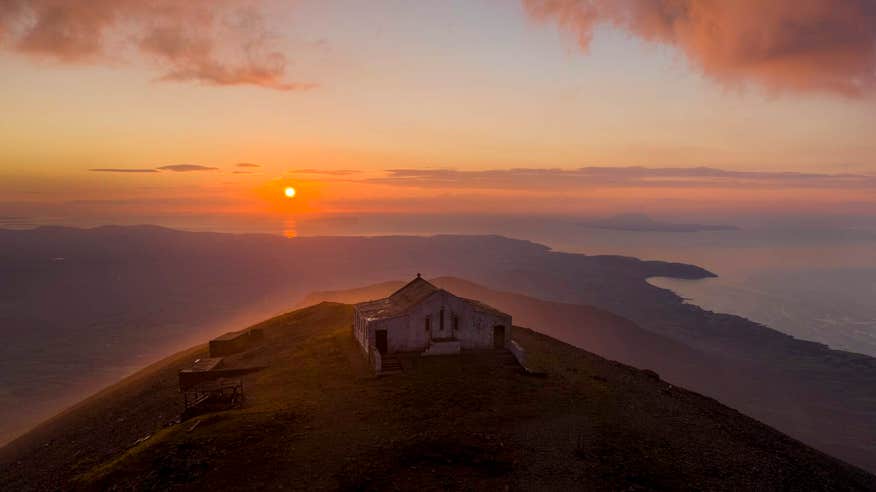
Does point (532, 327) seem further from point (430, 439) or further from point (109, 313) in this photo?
point (109, 313)

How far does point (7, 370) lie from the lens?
95.6m

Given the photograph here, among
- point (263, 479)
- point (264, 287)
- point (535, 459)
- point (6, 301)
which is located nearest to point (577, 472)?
point (535, 459)

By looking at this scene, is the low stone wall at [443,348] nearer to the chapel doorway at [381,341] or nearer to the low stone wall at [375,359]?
the chapel doorway at [381,341]

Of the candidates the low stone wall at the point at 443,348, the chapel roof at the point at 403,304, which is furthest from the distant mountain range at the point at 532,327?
the low stone wall at the point at 443,348

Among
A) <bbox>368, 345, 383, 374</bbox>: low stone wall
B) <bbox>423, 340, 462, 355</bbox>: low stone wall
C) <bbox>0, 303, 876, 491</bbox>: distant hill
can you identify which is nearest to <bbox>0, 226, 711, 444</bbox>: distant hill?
<bbox>0, 303, 876, 491</bbox>: distant hill

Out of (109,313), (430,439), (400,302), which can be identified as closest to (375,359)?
(400,302)

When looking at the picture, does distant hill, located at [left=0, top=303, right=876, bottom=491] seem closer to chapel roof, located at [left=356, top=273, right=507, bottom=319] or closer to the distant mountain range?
chapel roof, located at [left=356, top=273, right=507, bottom=319]

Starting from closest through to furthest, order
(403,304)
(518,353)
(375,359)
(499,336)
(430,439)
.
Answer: (430,439), (375,359), (518,353), (499,336), (403,304)

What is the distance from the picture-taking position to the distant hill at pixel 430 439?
22.1m

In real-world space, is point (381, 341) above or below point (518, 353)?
above

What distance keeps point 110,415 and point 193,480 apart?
76.4 feet

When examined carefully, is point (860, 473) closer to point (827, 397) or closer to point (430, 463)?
point (430, 463)

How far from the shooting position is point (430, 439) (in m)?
24.5

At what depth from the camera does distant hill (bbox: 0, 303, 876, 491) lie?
2211cm
